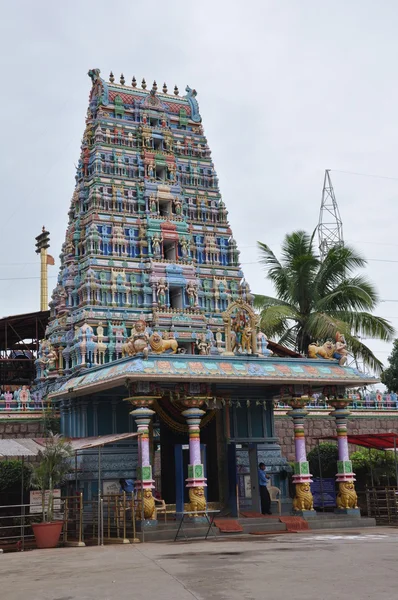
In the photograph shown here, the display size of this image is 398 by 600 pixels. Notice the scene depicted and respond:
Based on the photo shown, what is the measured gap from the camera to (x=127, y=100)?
99.2 ft

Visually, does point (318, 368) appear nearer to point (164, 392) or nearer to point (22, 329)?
point (164, 392)

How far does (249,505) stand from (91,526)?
4.96 metres

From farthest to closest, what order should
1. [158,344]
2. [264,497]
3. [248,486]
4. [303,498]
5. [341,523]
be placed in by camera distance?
1. [248,486]
2. [264,497]
3. [303,498]
4. [341,523]
5. [158,344]

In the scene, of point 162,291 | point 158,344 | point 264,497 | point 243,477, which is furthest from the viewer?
point 162,291

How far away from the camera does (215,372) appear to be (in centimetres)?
2170

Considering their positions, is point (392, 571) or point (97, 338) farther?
point (97, 338)

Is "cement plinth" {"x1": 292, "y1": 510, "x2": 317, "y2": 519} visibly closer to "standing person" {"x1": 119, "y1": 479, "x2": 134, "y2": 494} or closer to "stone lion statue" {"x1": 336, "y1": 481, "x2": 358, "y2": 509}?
"stone lion statue" {"x1": 336, "y1": 481, "x2": 358, "y2": 509}

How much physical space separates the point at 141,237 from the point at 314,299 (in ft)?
30.2

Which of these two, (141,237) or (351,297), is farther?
(351,297)

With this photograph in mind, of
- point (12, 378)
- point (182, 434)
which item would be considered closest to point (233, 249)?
point (182, 434)

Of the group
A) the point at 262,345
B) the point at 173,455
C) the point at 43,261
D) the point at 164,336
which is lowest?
the point at 173,455

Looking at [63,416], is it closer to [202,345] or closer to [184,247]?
[202,345]

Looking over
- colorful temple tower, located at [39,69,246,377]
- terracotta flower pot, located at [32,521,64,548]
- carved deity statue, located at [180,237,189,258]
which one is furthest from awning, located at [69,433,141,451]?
carved deity statue, located at [180,237,189,258]

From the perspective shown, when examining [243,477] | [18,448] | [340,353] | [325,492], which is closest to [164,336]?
[243,477]
